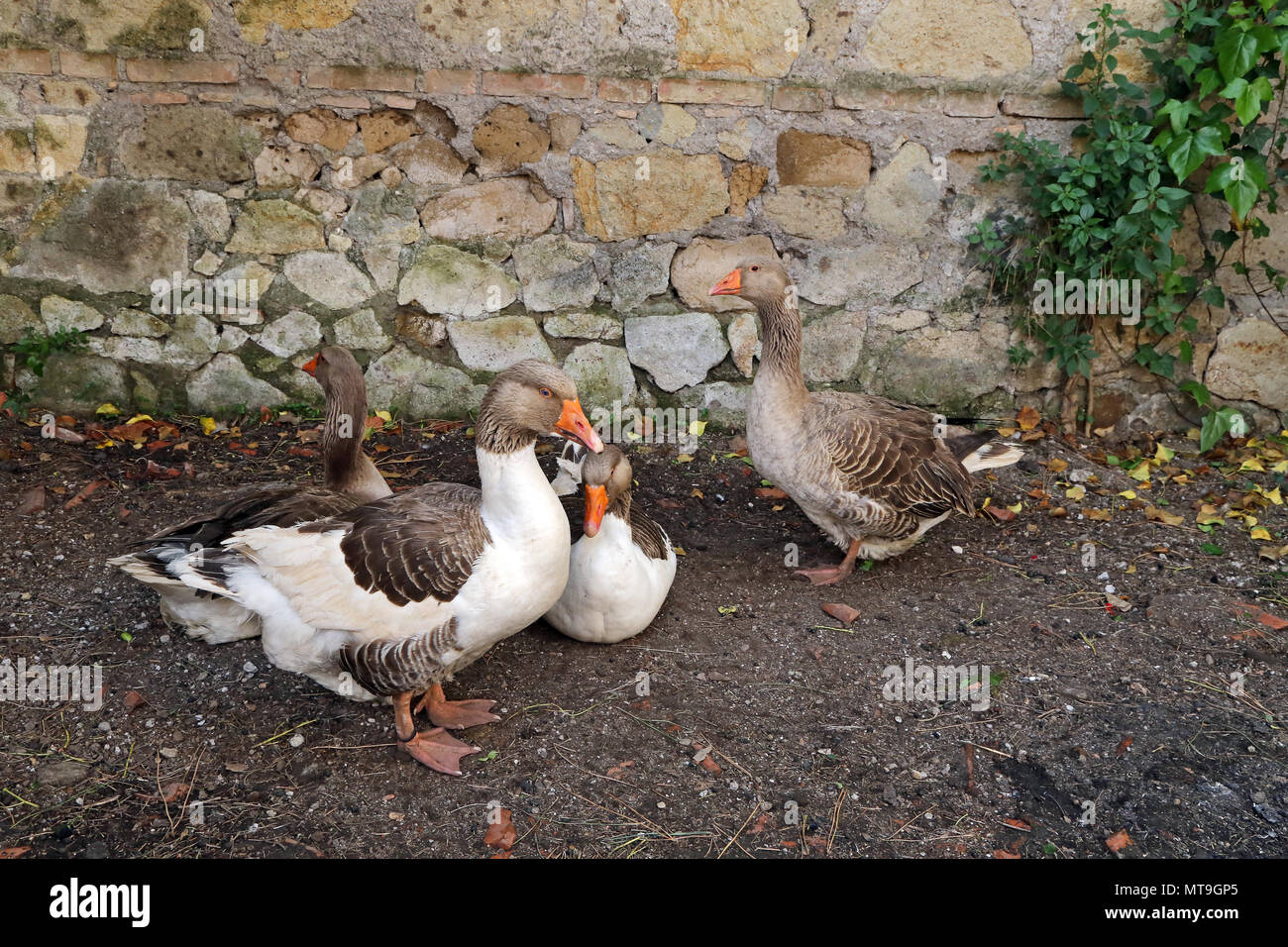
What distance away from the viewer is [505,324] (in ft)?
19.8

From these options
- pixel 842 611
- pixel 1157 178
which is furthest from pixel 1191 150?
pixel 842 611

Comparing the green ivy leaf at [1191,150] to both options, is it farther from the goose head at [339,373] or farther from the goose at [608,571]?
the goose head at [339,373]

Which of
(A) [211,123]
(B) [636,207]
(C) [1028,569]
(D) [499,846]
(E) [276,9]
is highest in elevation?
(E) [276,9]

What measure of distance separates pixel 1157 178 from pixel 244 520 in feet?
16.0

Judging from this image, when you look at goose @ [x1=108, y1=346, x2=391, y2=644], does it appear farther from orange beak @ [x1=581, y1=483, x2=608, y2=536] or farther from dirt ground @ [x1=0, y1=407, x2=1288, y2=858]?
orange beak @ [x1=581, y1=483, x2=608, y2=536]

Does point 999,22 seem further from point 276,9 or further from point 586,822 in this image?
point 586,822

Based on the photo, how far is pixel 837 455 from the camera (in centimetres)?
474

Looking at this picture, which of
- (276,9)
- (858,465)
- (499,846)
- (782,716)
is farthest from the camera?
(276,9)

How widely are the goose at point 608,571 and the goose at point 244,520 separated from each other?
3.33 ft

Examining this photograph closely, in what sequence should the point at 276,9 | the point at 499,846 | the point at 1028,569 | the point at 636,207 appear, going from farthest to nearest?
1. the point at 636,207
2. the point at 276,9
3. the point at 1028,569
4. the point at 499,846

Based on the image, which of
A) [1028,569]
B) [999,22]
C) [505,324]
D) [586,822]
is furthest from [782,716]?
[999,22]

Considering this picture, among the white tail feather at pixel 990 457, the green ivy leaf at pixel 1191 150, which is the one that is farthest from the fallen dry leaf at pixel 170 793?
the green ivy leaf at pixel 1191 150

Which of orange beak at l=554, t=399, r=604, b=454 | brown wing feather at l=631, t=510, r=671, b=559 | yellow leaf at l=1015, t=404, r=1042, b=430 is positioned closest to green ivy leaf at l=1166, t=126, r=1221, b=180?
yellow leaf at l=1015, t=404, r=1042, b=430

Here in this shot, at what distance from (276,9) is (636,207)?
2.16 meters
